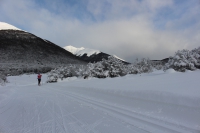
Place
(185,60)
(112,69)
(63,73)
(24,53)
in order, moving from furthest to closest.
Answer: (24,53), (63,73), (112,69), (185,60)

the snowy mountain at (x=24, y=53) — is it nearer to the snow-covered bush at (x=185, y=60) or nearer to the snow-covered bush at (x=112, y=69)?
the snow-covered bush at (x=112, y=69)

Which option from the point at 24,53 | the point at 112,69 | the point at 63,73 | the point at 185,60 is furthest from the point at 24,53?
the point at 185,60

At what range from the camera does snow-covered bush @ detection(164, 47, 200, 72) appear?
1445cm

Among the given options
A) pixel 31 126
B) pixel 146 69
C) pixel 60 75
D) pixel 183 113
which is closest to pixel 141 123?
pixel 183 113

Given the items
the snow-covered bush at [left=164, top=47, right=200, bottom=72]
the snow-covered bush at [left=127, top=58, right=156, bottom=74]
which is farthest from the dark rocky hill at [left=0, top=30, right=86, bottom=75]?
the snow-covered bush at [left=164, top=47, right=200, bottom=72]

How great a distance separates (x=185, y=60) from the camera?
47.0ft

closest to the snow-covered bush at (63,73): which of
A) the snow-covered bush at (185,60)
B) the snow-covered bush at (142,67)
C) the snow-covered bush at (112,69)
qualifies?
the snow-covered bush at (112,69)

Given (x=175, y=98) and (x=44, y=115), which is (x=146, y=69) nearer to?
(x=175, y=98)

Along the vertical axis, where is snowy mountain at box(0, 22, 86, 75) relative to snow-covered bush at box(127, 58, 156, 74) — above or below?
above

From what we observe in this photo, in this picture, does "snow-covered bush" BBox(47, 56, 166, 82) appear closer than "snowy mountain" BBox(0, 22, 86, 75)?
Yes

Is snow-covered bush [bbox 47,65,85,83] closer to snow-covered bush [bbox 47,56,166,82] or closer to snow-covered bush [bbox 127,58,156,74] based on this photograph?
snow-covered bush [bbox 47,56,166,82]

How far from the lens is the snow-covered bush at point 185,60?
14.4 m

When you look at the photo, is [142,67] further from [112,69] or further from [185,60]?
[185,60]

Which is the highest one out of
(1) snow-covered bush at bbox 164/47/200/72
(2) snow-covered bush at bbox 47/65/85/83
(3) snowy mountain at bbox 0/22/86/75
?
(3) snowy mountain at bbox 0/22/86/75
